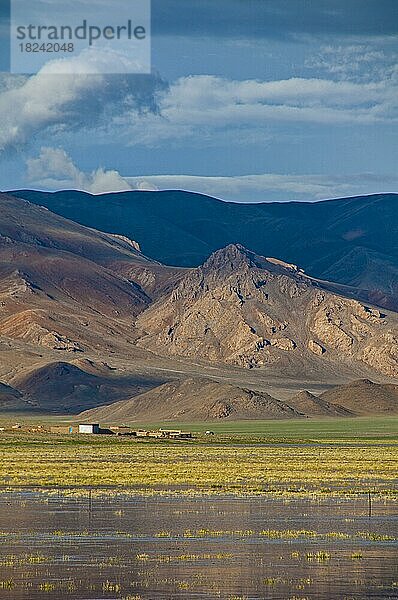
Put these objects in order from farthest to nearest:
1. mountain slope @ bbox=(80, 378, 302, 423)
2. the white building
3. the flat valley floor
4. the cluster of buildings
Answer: mountain slope @ bbox=(80, 378, 302, 423) → the white building → the cluster of buildings → the flat valley floor

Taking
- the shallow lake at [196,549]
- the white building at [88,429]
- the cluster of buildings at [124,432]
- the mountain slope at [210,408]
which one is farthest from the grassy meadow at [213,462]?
the mountain slope at [210,408]

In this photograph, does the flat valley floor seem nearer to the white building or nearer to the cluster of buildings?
the cluster of buildings

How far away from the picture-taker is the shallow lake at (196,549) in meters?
27.8

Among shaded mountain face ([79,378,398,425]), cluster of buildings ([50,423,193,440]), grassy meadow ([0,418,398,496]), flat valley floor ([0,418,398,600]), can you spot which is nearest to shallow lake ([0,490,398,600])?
flat valley floor ([0,418,398,600])

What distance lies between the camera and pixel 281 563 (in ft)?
105

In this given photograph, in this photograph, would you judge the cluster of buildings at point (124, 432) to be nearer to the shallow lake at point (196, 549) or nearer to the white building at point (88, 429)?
the white building at point (88, 429)

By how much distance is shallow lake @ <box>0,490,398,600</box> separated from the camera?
2778 cm

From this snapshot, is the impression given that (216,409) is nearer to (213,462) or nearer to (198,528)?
(213,462)

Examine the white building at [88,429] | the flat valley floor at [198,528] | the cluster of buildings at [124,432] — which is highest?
the flat valley floor at [198,528]

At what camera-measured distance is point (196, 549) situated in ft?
113

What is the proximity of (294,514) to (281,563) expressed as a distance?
1349 cm

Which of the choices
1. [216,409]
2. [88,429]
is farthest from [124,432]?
[216,409]

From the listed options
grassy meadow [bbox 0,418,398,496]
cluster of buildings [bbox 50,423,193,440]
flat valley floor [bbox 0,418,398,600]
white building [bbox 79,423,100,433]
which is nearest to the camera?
flat valley floor [bbox 0,418,398,600]

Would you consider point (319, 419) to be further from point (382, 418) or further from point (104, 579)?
point (104, 579)
